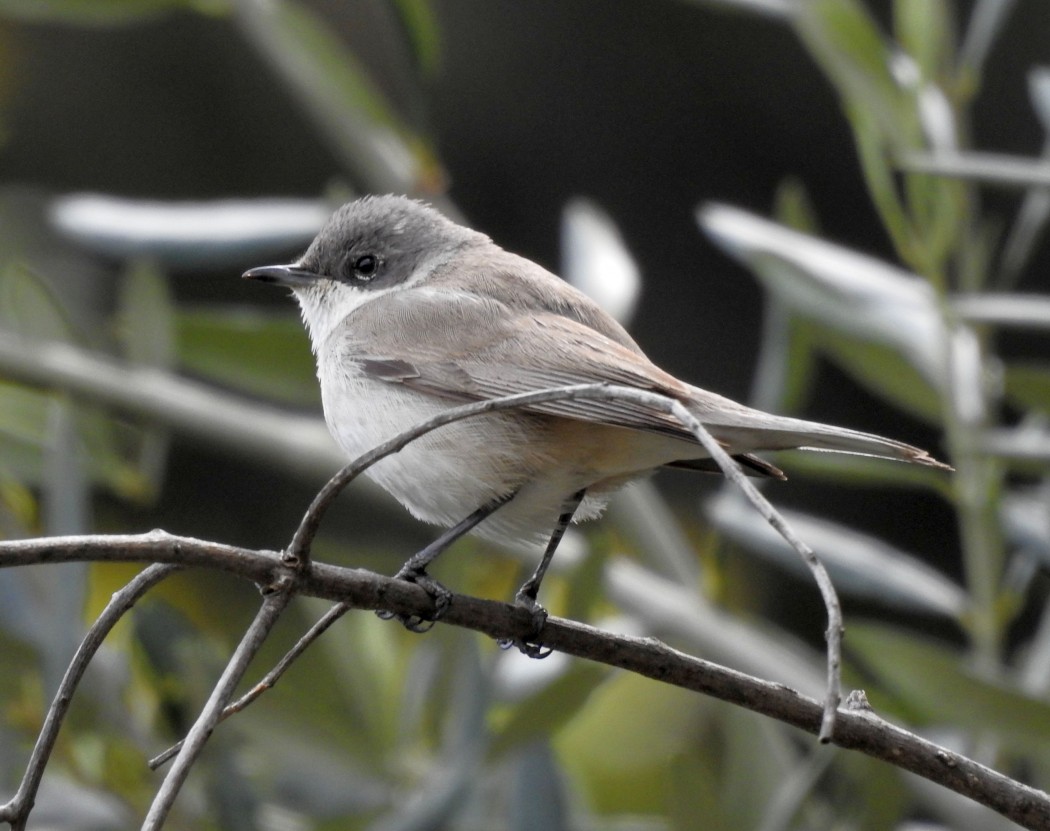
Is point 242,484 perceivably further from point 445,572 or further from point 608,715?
point 445,572

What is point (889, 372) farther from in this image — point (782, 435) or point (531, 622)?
point (531, 622)

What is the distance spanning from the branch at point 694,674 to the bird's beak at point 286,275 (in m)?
1.23

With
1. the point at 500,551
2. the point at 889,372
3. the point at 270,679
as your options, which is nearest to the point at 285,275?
the point at 500,551

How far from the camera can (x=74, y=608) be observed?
2256mm

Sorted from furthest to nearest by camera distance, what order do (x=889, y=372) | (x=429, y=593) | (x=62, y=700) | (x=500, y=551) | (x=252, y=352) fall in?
(x=500, y=551) < (x=252, y=352) < (x=889, y=372) < (x=429, y=593) < (x=62, y=700)

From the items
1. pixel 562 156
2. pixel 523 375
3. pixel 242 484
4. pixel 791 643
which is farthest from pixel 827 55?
pixel 562 156

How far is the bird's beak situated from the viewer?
248 centimetres

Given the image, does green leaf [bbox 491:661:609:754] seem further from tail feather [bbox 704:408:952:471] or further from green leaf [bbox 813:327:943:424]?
green leaf [bbox 813:327:943:424]

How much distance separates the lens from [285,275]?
8.26 feet

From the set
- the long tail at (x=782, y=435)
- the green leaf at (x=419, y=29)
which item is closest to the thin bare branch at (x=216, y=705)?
the long tail at (x=782, y=435)

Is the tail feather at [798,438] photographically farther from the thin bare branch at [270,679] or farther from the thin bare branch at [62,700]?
the thin bare branch at [62,700]

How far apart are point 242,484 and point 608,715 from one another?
2189 millimetres

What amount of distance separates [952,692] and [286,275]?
1414 millimetres

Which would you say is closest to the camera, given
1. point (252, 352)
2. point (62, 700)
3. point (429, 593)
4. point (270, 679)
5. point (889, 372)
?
point (62, 700)
